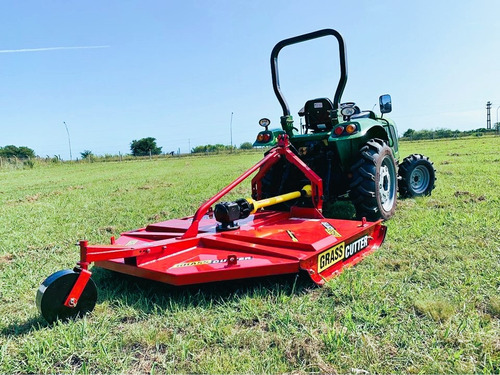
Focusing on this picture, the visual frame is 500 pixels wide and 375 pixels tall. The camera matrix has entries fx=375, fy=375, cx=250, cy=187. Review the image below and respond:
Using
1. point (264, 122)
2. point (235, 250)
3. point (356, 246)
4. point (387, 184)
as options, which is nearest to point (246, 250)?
point (235, 250)

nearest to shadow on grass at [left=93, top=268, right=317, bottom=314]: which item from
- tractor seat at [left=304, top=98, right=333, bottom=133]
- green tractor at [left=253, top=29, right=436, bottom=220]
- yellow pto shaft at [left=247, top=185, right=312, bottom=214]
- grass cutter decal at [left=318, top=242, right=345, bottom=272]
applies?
grass cutter decal at [left=318, top=242, right=345, bottom=272]

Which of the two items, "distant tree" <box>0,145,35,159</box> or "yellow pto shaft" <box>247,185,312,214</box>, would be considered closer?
"yellow pto shaft" <box>247,185,312,214</box>

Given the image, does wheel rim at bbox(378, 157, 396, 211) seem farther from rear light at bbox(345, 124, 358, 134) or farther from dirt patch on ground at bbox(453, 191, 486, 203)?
dirt patch on ground at bbox(453, 191, 486, 203)

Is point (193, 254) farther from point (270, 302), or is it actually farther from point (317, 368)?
point (317, 368)

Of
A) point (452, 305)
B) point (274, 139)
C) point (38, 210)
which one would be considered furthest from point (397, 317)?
point (38, 210)

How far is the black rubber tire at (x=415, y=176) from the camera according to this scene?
564 centimetres

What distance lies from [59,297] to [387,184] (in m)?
3.72

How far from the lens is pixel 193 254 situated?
8.86ft

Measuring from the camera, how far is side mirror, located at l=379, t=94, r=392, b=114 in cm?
542

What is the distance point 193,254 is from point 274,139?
2345 mm

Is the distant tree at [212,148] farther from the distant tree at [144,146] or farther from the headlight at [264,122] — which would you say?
the headlight at [264,122]

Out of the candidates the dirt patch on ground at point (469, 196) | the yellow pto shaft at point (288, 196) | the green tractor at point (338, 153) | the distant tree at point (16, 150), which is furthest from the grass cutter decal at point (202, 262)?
the distant tree at point (16, 150)

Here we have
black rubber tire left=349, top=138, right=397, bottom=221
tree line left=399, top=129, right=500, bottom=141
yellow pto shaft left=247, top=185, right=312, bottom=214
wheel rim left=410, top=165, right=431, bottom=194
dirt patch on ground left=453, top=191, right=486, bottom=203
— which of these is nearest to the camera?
yellow pto shaft left=247, top=185, right=312, bottom=214

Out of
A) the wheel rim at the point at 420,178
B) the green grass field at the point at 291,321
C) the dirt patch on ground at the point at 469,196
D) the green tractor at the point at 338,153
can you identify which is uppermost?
the green tractor at the point at 338,153
